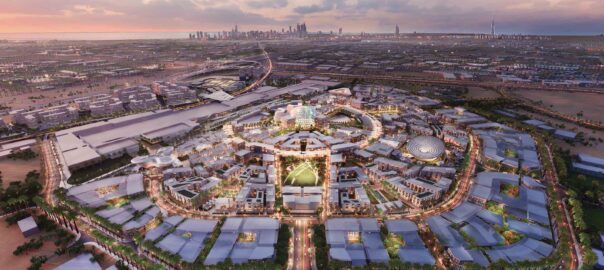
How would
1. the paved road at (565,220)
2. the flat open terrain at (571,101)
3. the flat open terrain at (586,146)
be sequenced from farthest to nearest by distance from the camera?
the flat open terrain at (571,101) < the flat open terrain at (586,146) < the paved road at (565,220)

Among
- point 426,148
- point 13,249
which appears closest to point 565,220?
point 426,148

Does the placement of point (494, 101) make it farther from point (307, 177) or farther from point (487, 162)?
point (307, 177)

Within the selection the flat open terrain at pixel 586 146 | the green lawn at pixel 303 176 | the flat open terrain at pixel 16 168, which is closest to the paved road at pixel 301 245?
the green lawn at pixel 303 176

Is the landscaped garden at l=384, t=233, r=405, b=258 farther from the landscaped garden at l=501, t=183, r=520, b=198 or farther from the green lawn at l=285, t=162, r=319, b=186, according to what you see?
the landscaped garden at l=501, t=183, r=520, b=198

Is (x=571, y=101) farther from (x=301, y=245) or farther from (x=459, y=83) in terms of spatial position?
(x=301, y=245)

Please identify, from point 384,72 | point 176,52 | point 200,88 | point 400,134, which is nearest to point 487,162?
point 400,134

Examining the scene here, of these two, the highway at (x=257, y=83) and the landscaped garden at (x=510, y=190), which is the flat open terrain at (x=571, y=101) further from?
the highway at (x=257, y=83)
